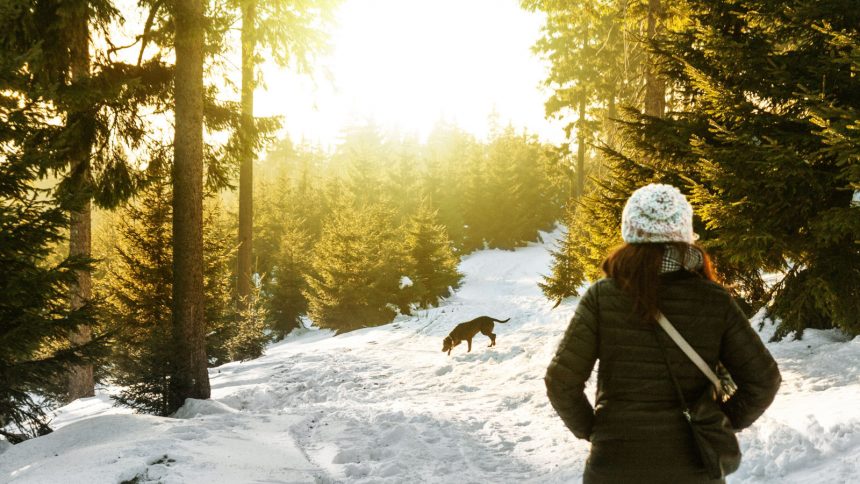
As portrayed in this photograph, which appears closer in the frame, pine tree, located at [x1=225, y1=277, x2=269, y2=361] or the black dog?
the black dog

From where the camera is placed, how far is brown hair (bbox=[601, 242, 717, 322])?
7.59 ft

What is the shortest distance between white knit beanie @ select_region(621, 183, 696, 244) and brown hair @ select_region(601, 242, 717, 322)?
0.13 feet

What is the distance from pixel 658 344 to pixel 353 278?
82.4ft

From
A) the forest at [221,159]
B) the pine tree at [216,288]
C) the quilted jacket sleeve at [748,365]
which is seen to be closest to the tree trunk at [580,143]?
the forest at [221,159]

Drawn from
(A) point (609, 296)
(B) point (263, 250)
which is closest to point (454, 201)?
(B) point (263, 250)

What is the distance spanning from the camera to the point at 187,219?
32.4ft

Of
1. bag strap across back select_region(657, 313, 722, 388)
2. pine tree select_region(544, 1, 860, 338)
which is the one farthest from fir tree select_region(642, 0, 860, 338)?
bag strap across back select_region(657, 313, 722, 388)

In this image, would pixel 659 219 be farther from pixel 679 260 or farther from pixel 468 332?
pixel 468 332

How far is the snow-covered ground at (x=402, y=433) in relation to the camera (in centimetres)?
507

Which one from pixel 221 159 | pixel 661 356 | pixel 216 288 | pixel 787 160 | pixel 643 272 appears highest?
pixel 221 159

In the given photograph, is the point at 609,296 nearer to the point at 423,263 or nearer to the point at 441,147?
the point at 423,263

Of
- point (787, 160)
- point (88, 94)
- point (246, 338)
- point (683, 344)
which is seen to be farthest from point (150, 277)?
point (683, 344)

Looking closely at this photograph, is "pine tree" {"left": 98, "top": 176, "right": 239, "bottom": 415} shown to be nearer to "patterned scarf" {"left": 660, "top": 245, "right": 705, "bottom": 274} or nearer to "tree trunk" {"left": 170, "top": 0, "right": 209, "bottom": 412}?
"tree trunk" {"left": 170, "top": 0, "right": 209, "bottom": 412}

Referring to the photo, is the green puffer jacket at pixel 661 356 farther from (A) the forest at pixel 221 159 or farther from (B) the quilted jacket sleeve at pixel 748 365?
(A) the forest at pixel 221 159
